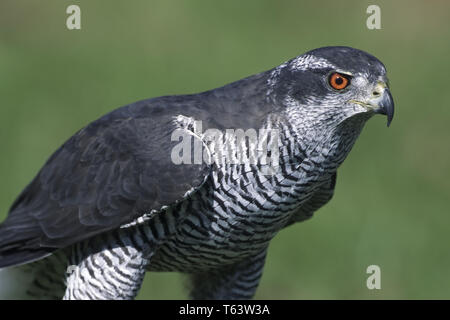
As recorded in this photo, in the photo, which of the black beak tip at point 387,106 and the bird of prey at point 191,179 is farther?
the bird of prey at point 191,179

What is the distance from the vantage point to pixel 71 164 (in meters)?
5.33

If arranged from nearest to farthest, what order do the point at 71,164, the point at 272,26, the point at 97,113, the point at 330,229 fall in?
the point at 71,164
the point at 330,229
the point at 97,113
the point at 272,26

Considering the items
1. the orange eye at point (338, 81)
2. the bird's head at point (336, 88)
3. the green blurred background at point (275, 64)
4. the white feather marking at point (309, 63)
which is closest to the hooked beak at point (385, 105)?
the bird's head at point (336, 88)

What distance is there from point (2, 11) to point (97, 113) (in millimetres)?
3945

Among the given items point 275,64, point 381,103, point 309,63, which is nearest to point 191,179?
point 309,63

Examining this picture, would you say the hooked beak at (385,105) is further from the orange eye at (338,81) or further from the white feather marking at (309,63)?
the white feather marking at (309,63)

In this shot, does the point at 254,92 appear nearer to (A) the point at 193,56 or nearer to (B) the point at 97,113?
(B) the point at 97,113

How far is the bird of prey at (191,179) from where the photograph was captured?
470 cm

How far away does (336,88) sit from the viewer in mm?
4652

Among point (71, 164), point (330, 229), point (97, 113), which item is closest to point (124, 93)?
point (97, 113)

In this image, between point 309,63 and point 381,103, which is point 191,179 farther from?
point 381,103

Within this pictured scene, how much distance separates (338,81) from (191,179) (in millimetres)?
962

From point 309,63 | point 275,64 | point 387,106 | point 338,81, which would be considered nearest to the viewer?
point 387,106

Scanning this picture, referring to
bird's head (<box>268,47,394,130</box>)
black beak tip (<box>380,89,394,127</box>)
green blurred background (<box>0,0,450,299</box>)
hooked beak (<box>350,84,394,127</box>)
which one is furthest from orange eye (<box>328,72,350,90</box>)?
green blurred background (<box>0,0,450,299</box>)
